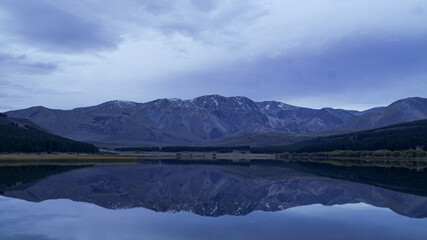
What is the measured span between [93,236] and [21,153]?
9726cm

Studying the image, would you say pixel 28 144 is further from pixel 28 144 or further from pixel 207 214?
pixel 207 214

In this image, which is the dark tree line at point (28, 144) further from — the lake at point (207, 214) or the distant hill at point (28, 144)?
the lake at point (207, 214)

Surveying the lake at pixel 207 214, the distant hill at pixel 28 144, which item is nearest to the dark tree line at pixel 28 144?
the distant hill at pixel 28 144

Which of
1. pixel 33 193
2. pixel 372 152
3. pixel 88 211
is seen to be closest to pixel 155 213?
pixel 88 211

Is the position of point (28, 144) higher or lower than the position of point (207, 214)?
higher

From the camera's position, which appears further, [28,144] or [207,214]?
[28,144]

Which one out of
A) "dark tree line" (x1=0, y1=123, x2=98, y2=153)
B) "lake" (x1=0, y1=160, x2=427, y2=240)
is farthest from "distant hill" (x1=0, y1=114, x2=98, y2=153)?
"lake" (x1=0, y1=160, x2=427, y2=240)

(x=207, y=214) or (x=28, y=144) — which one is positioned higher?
(x=28, y=144)

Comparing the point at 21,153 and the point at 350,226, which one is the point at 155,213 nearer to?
the point at 350,226

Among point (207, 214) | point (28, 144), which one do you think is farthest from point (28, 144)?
point (207, 214)

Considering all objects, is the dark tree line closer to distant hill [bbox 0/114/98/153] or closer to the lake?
distant hill [bbox 0/114/98/153]

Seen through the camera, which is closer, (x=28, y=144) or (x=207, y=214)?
(x=207, y=214)

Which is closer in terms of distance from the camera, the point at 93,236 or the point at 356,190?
the point at 93,236

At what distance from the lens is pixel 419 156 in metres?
135
